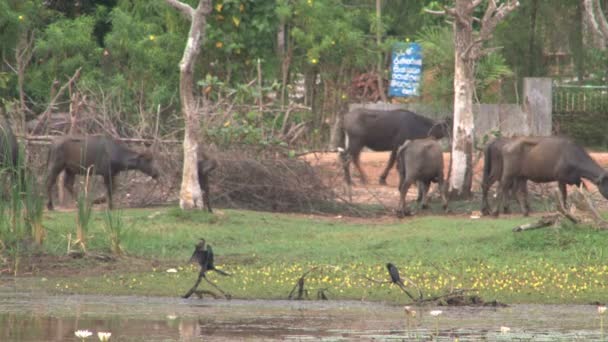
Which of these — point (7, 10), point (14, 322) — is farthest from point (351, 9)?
point (14, 322)

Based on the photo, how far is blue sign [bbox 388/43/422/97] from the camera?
1351 inches

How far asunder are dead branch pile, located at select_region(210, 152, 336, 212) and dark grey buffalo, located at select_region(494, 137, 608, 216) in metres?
3.23

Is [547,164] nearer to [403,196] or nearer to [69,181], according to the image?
[403,196]

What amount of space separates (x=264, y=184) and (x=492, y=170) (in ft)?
11.9

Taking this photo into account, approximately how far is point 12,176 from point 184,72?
4.89 metres

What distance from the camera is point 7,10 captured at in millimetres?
29219

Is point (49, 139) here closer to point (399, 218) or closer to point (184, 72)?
point (184, 72)

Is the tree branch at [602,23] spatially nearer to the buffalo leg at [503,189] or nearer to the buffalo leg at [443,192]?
the buffalo leg at [443,192]

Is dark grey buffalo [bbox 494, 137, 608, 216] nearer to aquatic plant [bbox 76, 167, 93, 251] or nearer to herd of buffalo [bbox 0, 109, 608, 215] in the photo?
herd of buffalo [bbox 0, 109, 608, 215]

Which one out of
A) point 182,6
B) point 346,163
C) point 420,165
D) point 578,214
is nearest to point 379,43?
point 346,163

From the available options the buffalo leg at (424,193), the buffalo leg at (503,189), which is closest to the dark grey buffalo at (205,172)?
the buffalo leg at (424,193)

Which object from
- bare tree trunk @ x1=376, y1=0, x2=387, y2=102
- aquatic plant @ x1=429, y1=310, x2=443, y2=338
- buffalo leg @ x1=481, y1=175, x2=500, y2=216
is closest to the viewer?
aquatic plant @ x1=429, y1=310, x2=443, y2=338

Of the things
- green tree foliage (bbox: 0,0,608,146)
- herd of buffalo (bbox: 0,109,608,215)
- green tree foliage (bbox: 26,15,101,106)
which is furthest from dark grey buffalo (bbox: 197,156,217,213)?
green tree foliage (bbox: 26,15,101,106)

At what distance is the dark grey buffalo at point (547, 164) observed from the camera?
21.9 m
